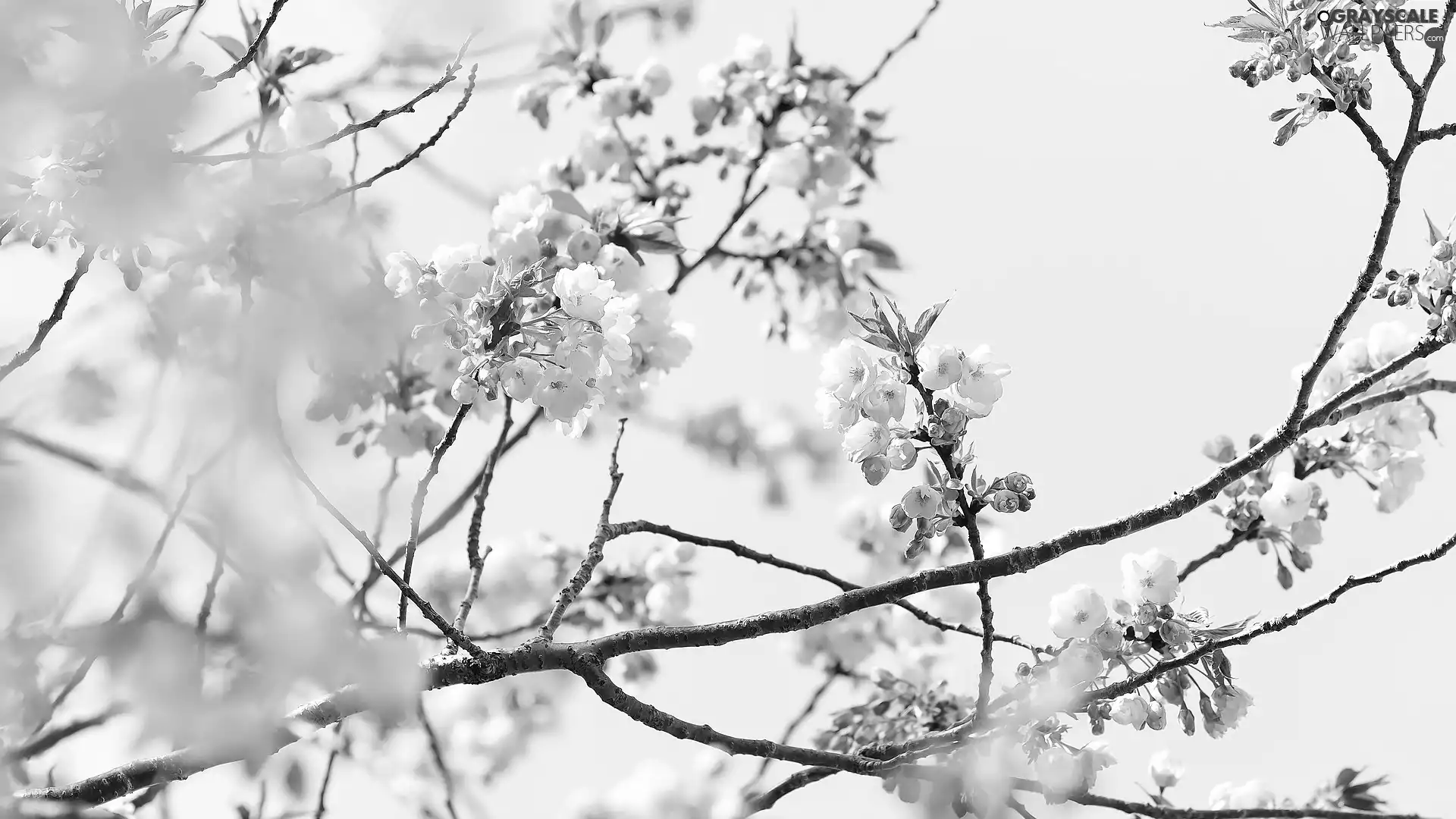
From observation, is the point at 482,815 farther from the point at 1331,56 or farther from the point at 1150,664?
the point at 1331,56

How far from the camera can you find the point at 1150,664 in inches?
56.6

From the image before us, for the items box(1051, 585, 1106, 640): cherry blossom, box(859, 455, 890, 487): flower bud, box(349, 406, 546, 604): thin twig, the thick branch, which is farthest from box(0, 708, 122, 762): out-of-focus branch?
box(1051, 585, 1106, 640): cherry blossom

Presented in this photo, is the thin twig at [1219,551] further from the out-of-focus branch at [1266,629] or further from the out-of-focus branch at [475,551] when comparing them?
the out-of-focus branch at [475,551]

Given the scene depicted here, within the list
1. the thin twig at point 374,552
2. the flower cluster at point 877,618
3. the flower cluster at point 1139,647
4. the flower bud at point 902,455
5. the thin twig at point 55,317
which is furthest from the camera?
the flower cluster at point 877,618

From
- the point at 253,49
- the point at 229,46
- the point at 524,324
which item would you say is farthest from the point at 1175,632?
the point at 229,46

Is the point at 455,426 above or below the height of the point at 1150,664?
above

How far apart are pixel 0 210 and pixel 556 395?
0.61 metres

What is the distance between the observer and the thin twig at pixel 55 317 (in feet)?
3.71

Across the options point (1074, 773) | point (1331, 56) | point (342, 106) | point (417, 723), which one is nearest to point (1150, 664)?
point (1074, 773)

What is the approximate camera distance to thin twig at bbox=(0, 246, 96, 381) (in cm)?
113

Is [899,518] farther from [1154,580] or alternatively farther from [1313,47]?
[1313,47]

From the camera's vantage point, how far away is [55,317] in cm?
130

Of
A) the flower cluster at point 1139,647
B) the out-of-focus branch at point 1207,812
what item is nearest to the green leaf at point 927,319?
the flower cluster at point 1139,647

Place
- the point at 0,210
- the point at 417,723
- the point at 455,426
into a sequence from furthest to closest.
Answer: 1. the point at 417,723
2. the point at 455,426
3. the point at 0,210
